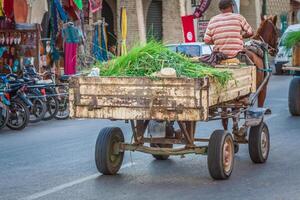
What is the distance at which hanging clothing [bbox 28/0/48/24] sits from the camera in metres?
20.8

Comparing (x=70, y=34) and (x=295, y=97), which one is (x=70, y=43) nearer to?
(x=70, y=34)

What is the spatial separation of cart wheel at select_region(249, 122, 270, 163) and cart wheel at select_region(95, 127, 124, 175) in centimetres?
174

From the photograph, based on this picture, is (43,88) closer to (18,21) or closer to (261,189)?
(18,21)

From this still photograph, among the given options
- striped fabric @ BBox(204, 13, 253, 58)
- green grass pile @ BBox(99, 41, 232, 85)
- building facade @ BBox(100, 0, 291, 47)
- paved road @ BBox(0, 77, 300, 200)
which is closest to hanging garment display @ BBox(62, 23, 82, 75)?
paved road @ BBox(0, 77, 300, 200)

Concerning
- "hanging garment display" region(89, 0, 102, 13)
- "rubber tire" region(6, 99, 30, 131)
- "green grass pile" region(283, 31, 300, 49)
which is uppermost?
"hanging garment display" region(89, 0, 102, 13)

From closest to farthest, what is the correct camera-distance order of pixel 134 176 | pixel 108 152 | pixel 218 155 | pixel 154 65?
pixel 218 155 < pixel 154 65 < pixel 108 152 < pixel 134 176

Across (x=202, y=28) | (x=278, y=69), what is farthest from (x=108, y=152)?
(x=202, y=28)

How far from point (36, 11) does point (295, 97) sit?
888 cm

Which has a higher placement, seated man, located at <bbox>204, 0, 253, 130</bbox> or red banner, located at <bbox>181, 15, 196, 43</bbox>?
red banner, located at <bbox>181, 15, 196, 43</bbox>

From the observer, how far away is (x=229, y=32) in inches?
399

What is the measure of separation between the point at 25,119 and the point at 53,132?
985 mm

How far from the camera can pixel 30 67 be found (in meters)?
18.2

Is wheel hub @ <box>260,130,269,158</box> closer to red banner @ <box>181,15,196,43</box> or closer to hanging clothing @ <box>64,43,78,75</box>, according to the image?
hanging clothing @ <box>64,43,78,75</box>

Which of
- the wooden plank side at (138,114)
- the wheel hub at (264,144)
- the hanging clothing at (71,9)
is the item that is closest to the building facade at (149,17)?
the hanging clothing at (71,9)
